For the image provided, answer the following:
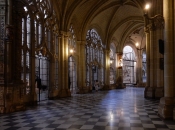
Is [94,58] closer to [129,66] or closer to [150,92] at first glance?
[150,92]

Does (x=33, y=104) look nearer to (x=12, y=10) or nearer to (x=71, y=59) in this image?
(x=12, y=10)

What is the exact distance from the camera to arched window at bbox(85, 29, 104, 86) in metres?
18.2

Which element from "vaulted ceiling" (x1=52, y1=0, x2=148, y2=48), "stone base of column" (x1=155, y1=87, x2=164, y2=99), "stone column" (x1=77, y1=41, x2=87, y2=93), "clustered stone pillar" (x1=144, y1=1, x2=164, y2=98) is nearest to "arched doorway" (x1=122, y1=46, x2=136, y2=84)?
"vaulted ceiling" (x1=52, y1=0, x2=148, y2=48)

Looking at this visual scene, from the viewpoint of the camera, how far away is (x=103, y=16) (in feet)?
61.0

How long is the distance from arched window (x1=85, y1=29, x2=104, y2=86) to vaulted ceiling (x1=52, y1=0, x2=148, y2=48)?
2.70 ft

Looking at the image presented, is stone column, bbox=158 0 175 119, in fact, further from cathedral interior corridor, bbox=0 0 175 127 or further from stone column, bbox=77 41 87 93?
stone column, bbox=77 41 87 93

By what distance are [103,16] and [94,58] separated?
4.39 metres

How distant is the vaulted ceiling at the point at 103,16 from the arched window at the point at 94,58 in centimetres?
82

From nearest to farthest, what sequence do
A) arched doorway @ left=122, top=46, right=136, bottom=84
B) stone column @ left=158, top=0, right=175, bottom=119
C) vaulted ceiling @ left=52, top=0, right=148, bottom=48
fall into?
stone column @ left=158, top=0, right=175, bottom=119 → vaulted ceiling @ left=52, top=0, right=148, bottom=48 → arched doorway @ left=122, top=46, right=136, bottom=84

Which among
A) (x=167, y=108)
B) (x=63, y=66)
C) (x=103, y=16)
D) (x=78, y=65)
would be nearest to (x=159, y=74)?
(x=167, y=108)

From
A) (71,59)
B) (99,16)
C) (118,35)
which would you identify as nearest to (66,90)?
(71,59)

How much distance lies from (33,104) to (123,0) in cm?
1168

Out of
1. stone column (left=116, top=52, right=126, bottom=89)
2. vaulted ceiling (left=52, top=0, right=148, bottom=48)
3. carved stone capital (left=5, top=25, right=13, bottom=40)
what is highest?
vaulted ceiling (left=52, top=0, right=148, bottom=48)

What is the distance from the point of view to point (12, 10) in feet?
26.8
